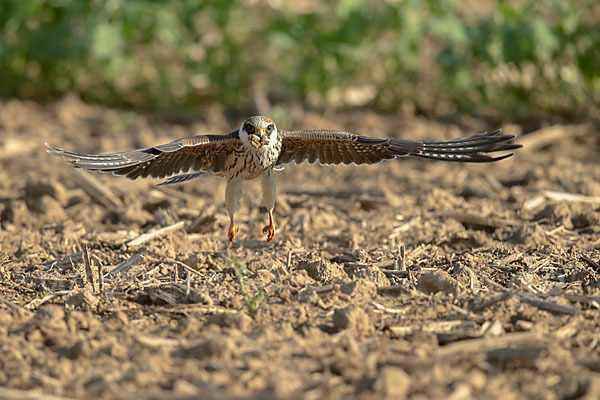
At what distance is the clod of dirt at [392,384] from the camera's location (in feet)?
11.2

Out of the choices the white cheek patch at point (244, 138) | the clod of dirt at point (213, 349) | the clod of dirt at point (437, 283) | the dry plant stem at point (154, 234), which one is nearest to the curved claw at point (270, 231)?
the white cheek patch at point (244, 138)

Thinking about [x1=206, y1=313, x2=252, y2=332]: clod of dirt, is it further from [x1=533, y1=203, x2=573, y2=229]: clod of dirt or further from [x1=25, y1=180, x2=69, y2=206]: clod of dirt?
[x1=25, y1=180, x2=69, y2=206]: clod of dirt

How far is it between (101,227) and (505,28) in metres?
5.72

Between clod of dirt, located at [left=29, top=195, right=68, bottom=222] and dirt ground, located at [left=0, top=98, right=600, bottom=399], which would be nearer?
dirt ground, located at [left=0, top=98, right=600, bottom=399]

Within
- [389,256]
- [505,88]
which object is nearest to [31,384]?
[389,256]

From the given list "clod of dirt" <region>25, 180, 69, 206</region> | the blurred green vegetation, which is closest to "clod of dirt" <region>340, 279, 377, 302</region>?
"clod of dirt" <region>25, 180, 69, 206</region>

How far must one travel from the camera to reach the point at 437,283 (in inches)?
193

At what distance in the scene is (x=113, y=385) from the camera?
353 cm

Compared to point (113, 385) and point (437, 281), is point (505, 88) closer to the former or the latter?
point (437, 281)

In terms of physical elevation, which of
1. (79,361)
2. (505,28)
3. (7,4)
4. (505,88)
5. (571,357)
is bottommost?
(571,357)

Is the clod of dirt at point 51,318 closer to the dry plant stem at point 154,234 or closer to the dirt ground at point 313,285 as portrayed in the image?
the dirt ground at point 313,285

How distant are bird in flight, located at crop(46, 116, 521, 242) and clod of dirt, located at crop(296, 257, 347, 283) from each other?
0.83 meters

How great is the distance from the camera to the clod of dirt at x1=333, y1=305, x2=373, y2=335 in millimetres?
4195

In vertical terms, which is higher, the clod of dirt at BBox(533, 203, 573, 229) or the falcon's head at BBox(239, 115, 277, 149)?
the falcon's head at BBox(239, 115, 277, 149)
